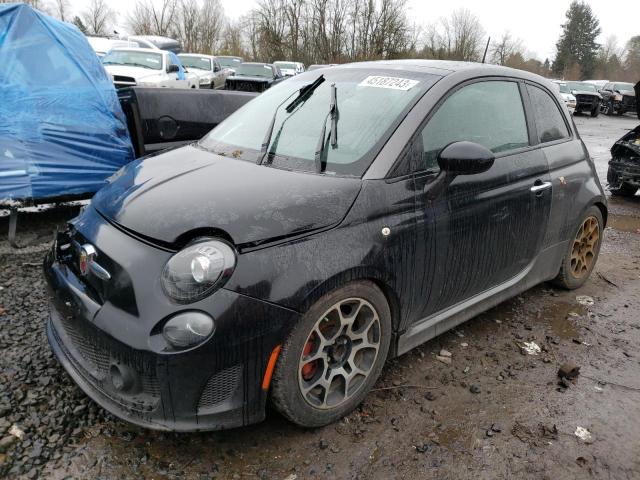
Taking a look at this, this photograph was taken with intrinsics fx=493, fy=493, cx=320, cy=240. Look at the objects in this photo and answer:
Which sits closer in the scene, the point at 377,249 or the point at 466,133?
the point at 377,249

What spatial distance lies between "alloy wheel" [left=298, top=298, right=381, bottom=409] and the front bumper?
25 centimetres

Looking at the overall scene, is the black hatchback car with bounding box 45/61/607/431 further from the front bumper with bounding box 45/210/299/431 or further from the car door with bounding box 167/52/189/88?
the car door with bounding box 167/52/189/88

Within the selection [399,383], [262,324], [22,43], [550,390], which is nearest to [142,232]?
[262,324]

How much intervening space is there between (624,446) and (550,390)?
47cm

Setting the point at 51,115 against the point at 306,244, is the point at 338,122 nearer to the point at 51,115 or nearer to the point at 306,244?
the point at 306,244

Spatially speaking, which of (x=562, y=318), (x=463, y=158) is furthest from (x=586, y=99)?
(x=463, y=158)

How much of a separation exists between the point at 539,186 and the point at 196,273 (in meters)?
2.35

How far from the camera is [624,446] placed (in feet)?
7.73

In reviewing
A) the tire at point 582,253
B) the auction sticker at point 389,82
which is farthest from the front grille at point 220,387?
the tire at point 582,253

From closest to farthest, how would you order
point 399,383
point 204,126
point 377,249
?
1. point 377,249
2. point 399,383
3. point 204,126

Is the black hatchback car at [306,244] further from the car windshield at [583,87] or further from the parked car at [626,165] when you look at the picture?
the car windshield at [583,87]

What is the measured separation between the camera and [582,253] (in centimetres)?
407

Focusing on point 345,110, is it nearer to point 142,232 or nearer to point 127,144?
point 142,232

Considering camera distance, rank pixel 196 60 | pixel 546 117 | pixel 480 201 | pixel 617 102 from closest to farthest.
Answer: pixel 480 201, pixel 546 117, pixel 196 60, pixel 617 102
